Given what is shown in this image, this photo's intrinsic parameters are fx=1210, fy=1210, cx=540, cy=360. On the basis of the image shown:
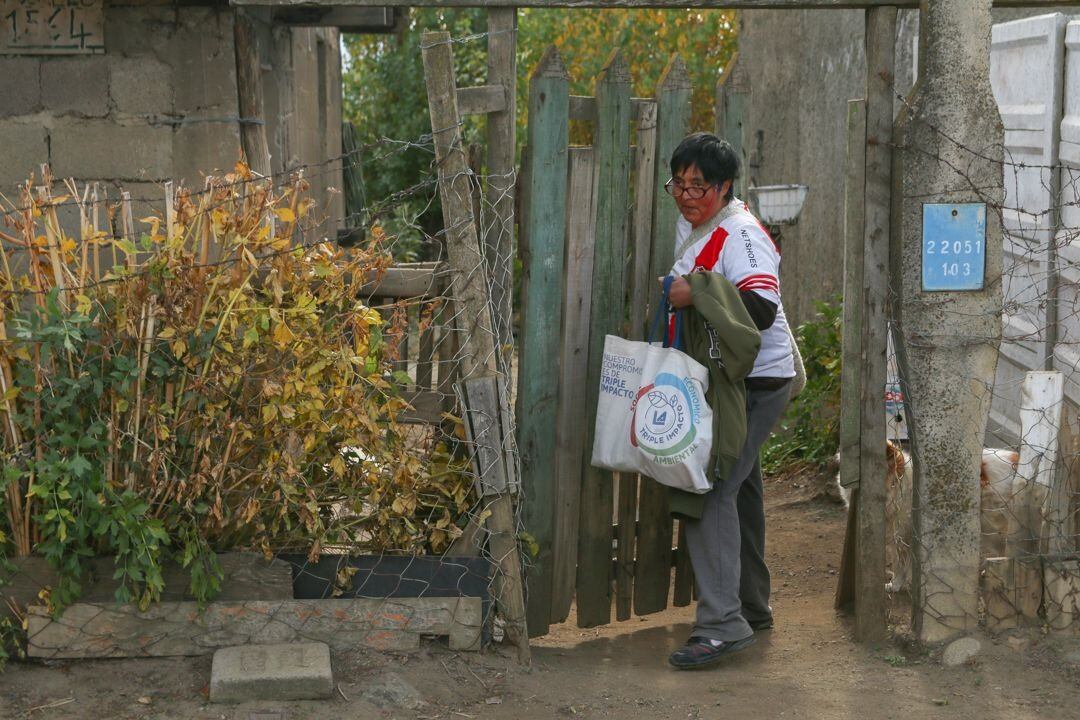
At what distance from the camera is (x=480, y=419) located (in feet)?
13.1

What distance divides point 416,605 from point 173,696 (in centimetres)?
80

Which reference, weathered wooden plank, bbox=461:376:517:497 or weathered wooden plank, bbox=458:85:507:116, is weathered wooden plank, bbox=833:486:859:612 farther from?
weathered wooden plank, bbox=458:85:507:116

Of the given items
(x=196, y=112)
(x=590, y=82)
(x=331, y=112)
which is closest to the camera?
(x=196, y=112)

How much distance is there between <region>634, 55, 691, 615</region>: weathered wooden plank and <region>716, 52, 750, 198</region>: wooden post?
0.42 feet

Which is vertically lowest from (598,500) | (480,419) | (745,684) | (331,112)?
(745,684)

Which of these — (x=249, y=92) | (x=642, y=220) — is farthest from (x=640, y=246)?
(x=249, y=92)

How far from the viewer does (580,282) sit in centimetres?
420

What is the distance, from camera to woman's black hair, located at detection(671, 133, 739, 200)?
3939 mm

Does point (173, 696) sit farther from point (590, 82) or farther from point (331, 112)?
point (590, 82)

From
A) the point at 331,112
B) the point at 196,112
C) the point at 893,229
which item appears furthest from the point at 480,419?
the point at 331,112

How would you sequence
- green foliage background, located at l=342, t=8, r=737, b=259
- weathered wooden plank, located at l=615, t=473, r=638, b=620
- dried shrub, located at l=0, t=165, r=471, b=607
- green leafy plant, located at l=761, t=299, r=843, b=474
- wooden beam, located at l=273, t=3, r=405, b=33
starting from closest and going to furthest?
1. dried shrub, located at l=0, t=165, r=471, b=607
2. weathered wooden plank, located at l=615, t=473, r=638, b=620
3. wooden beam, located at l=273, t=3, r=405, b=33
4. green leafy plant, located at l=761, t=299, r=843, b=474
5. green foliage background, located at l=342, t=8, r=737, b=259

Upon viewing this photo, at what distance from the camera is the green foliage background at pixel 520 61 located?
41.5 feet

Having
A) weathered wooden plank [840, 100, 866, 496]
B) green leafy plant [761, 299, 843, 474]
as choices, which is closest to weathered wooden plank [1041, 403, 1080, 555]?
weathered wooden plank [840, 100, 866, 496]

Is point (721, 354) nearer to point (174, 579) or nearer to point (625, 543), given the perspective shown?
point (625, 543)
